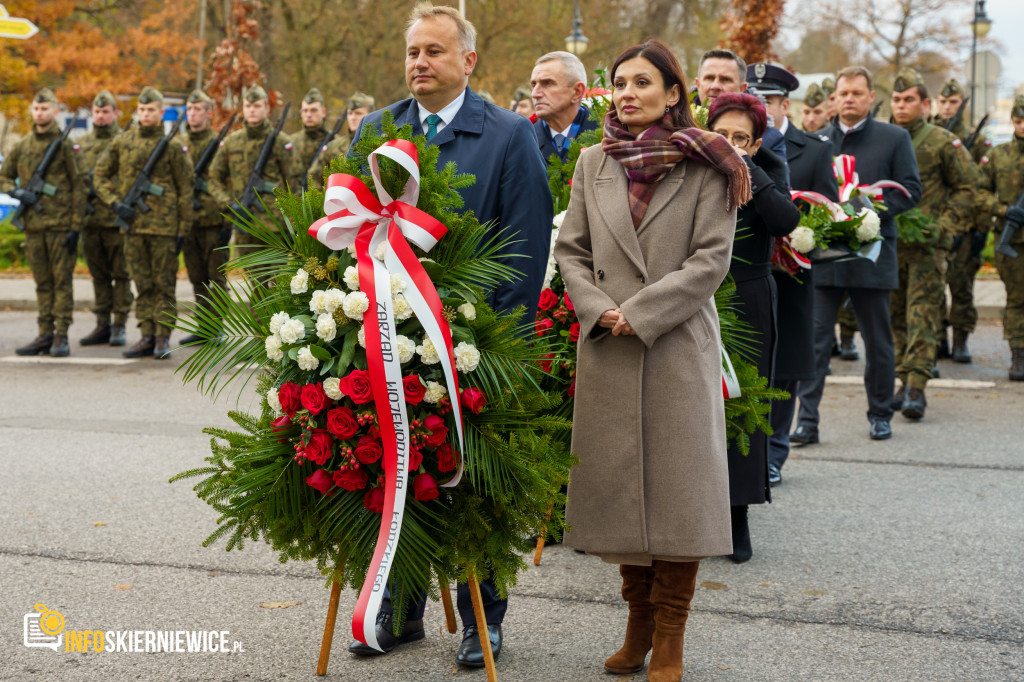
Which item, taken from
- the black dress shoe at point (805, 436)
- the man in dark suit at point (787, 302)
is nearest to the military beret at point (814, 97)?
the black dress shoe at point (805, 436)

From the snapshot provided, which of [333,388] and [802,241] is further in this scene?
[802,241]

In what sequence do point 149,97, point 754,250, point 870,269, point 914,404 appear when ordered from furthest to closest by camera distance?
point 149,97 → point 914,404 → point 870,269 → point 754,250

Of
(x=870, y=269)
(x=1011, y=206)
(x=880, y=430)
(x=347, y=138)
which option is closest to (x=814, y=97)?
(x=1011, y=206)

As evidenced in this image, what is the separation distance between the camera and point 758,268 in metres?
5.12

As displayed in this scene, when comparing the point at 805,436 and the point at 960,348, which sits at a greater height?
the point at 960,348

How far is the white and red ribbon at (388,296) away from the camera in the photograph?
3.40 meters

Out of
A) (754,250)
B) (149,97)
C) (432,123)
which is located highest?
(149,97)

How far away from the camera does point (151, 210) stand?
11641mm

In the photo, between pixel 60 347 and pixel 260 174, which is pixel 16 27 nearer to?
pixel 260 174

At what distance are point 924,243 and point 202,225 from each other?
7.39 m

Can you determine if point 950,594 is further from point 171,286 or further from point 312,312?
point 171,286

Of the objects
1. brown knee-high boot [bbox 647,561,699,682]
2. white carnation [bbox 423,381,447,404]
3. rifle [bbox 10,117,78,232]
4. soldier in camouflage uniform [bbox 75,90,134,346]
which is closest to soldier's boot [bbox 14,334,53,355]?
soldier in camouflage uniform [bbox 75,90,134,346]

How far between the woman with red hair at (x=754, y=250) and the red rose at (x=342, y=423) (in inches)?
78.7

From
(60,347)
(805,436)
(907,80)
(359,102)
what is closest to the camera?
(805,436)
